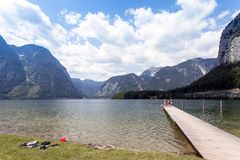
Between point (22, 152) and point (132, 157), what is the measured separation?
731cm

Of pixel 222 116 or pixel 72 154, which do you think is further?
pixel 222 116

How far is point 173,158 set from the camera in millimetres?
14883

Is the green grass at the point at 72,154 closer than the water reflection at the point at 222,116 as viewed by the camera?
Yes

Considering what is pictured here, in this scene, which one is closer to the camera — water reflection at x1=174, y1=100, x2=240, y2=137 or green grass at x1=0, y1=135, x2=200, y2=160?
green grass at x1=0, y1=135, x2=200, y2=160

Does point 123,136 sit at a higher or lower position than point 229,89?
lower

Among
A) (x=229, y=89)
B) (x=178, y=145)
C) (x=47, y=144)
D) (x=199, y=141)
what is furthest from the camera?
(x=229, y=89)

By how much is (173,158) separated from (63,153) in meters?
6.94

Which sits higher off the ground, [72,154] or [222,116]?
[222,116]

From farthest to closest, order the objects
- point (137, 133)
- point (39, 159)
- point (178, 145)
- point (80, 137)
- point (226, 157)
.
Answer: point (137, 133), point (80, 137), point (178, 145), point (226, 157), point (39, 159)

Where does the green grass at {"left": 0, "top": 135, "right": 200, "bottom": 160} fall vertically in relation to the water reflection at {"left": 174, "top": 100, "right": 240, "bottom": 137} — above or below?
below

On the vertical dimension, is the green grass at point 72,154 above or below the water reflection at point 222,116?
below

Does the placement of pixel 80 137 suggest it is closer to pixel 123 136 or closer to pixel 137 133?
pixel 123 136

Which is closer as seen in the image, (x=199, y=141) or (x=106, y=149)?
(x=106, y=149)

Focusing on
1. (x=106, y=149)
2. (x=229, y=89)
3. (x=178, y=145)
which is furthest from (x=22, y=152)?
(x=229, y=89)
